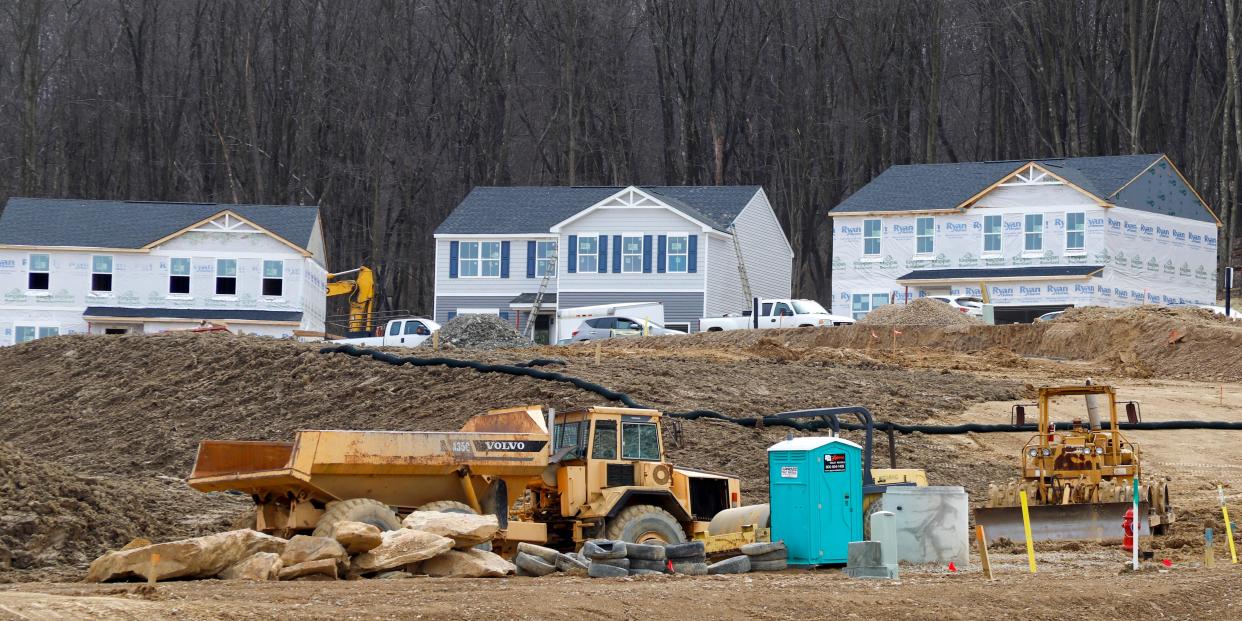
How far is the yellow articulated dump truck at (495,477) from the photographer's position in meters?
18.1

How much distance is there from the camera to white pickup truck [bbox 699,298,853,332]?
52.7 meters

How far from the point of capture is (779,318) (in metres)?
53.3

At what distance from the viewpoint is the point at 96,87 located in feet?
286

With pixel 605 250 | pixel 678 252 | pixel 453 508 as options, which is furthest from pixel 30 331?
pixel 453 508

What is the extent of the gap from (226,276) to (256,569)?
5032 cm

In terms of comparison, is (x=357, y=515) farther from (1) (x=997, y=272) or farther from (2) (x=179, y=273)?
(2) (x=179, y=273)

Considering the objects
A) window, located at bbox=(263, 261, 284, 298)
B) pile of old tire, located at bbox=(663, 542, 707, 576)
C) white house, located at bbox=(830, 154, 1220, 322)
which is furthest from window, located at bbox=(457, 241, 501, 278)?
pile of old tire, located at bbox=(663, 542, 707, 576)

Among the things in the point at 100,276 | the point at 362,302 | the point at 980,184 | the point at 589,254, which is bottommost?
the point at 362,302

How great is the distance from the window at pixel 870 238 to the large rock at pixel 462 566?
152ft

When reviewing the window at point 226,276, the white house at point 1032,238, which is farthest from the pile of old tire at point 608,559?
the window at point 226,276

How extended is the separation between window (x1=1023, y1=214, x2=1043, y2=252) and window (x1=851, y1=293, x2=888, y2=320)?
5584 mm

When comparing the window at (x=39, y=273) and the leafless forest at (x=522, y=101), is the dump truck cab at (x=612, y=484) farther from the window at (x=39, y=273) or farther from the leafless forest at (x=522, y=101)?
the leafless forest at (x=522, y=101)

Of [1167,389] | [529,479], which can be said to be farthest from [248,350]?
[1167,389]

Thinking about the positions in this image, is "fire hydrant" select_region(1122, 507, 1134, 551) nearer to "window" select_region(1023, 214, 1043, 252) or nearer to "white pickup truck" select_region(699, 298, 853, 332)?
"white pickup truck" select_region(699, 298, 853, 332)
